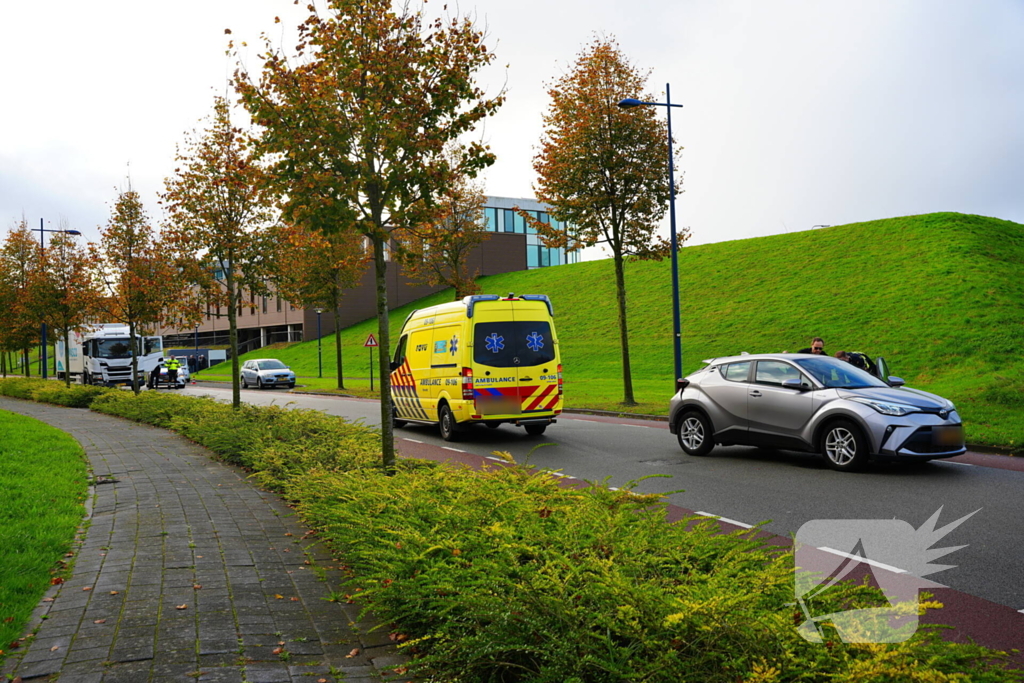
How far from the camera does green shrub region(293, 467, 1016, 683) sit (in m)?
2.89

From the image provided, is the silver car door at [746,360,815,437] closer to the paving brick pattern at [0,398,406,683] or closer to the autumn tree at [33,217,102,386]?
the paving brick pattern at [0,398,406,683]

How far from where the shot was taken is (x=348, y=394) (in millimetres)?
31984

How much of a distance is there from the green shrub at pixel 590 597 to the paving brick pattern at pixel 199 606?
1.04 ft

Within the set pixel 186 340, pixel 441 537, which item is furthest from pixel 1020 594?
pixel 186 340

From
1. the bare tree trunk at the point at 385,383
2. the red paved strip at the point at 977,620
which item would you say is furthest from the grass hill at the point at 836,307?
the bare tree trunk at the point at 385,383

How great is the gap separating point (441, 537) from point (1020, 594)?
3.78 meters

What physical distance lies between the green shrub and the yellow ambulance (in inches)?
307

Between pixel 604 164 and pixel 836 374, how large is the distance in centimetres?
1185

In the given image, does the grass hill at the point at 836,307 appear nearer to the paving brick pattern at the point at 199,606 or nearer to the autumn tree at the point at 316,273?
the autumn tree at the point at 316,273

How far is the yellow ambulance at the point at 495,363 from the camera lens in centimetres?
1334

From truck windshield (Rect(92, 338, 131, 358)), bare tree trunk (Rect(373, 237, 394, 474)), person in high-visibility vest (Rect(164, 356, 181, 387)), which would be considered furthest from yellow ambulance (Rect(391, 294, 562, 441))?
person in high-visibility vest (Rect(164, 356, 181, 387))

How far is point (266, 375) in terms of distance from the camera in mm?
39344

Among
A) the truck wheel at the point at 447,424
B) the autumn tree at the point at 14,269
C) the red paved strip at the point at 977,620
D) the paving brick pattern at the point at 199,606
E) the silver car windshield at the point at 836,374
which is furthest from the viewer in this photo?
the autumn tree at the point at 14,269

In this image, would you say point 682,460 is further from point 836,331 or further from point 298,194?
point 836,331
